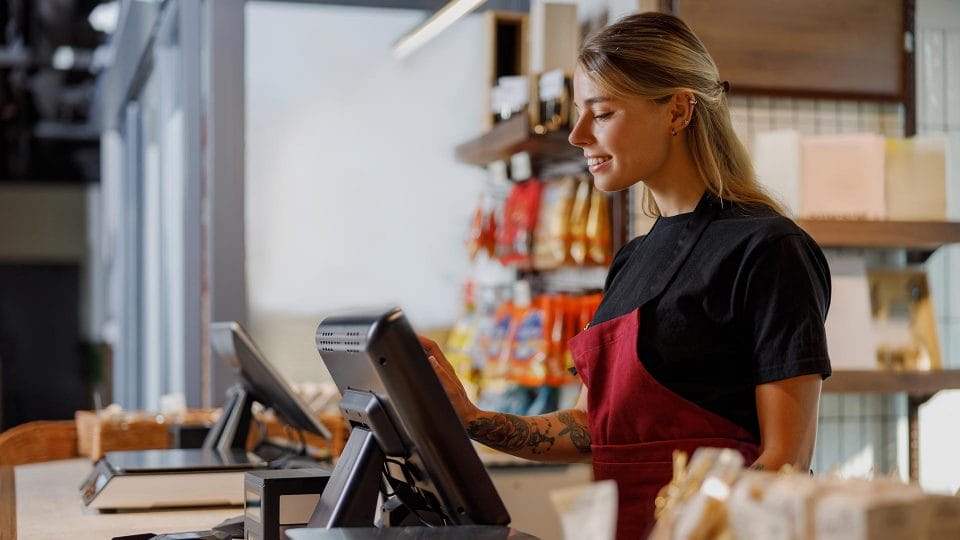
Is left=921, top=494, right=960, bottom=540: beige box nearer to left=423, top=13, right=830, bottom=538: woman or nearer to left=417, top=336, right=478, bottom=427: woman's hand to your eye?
left=423, top=13, right=830, bottom=538: woman

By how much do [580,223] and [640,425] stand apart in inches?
85.5

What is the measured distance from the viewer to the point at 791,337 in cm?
186

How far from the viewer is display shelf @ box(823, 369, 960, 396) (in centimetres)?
374

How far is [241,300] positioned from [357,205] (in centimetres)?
67

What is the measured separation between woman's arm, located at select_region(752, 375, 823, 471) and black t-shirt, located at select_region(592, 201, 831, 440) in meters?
0.02

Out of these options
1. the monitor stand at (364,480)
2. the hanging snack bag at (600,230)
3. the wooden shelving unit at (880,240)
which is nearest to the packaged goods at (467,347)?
the hanging snack bag at (600,230)

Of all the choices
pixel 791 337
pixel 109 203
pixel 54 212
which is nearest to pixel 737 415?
pixel 791 337

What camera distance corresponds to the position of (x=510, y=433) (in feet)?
6.99

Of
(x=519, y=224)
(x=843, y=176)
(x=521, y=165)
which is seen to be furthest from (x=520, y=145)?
(x=843, y=176)

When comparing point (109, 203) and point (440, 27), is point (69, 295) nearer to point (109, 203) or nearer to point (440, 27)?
point (109, 203)

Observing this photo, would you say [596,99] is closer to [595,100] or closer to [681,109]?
[595,100]

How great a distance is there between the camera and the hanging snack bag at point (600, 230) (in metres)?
4.10

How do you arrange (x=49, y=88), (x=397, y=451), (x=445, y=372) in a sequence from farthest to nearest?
(x=49, y=88)
(x=445, y=372)
(x=397, y=451)

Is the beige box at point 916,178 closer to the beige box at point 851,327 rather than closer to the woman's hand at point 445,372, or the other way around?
the beige box at point 851,327
